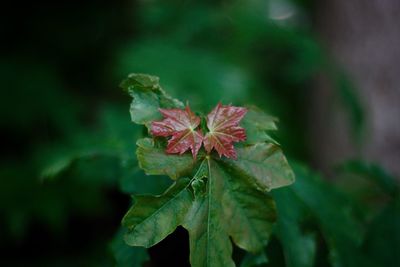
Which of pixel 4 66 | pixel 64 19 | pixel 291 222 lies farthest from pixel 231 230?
pixel 64 19

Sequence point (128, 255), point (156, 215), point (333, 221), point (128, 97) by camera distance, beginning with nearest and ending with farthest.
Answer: point (156, 215)
point (128, 255)
point (333, 221)
point (128, 97)

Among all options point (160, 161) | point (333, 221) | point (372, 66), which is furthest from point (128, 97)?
point (160, 161)

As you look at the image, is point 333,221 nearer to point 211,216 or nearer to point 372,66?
point 211,216

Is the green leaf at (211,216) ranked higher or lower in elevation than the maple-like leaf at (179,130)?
lower

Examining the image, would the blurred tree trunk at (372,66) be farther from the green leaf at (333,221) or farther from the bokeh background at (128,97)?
the green leaf at (333,221)

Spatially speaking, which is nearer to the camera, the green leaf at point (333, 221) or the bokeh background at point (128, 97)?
the green leaf at point (333, 221)

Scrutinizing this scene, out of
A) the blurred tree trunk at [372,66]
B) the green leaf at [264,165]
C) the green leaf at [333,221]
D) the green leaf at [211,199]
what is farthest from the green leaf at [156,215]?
the blurred tree trunk at [372,66]
